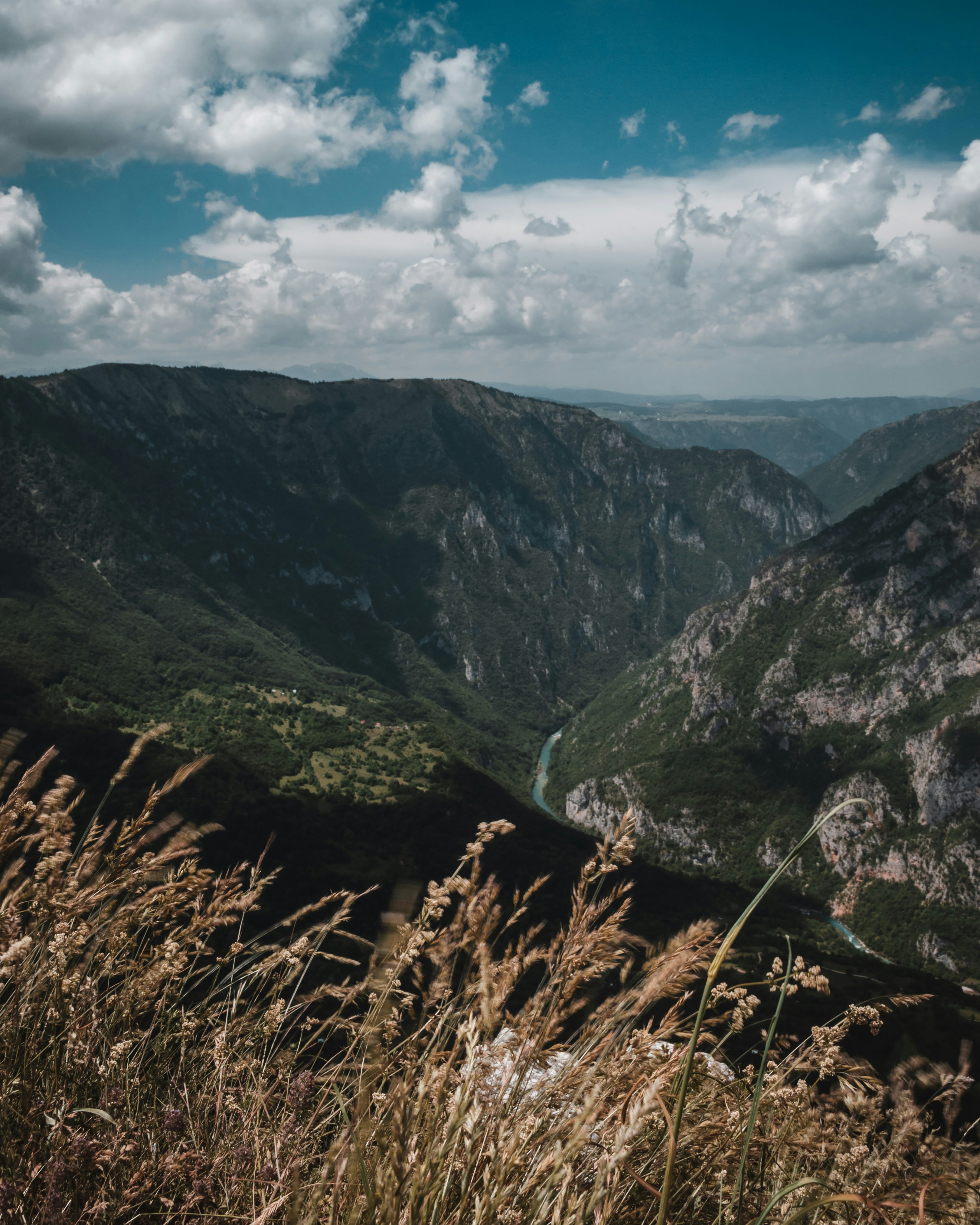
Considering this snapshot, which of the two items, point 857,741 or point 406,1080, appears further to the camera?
point 857,741

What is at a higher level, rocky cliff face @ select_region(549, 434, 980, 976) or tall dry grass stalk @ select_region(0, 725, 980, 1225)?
tall dry grass stalk @ select_region(0, 725, 980, 1225)

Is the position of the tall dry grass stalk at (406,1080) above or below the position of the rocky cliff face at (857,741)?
above

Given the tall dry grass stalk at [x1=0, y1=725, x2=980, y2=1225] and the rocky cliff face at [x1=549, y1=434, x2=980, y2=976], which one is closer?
the tall dry grass stalk at [x1=0, y1=725, x2=980, y2=1225]

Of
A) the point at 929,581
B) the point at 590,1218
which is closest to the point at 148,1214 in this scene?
the point at 590,1218

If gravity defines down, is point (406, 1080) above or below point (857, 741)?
above
